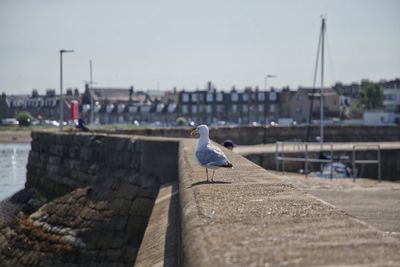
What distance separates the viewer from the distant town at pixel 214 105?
100 metres

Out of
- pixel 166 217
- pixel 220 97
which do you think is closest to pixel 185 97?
pixel 220 97

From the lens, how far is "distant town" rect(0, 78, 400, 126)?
10019 centimetres

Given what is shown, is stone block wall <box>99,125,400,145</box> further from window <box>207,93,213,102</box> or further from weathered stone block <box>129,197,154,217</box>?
window <box>207,93,213,102</box>

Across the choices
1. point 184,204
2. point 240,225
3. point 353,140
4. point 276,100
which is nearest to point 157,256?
point 184,204

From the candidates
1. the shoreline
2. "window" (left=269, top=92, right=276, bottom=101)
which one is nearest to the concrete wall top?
the shoreline

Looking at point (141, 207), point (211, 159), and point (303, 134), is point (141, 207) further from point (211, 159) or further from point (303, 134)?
point (303, 134)

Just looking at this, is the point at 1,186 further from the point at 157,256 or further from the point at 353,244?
the point at 353,244

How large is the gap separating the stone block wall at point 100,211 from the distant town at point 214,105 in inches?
2715

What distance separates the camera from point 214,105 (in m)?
117

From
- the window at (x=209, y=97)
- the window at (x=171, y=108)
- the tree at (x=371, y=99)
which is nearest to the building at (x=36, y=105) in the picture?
the window at (x=171, y=108)

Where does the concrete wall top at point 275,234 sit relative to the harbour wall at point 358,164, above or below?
above

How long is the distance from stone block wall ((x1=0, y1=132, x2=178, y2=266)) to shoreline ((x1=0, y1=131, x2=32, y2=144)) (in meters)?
76.8

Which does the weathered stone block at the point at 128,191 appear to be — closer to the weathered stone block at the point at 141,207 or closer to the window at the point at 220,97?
the weathered stone block at the point at 141,207

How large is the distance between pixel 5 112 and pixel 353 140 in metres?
100
